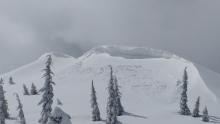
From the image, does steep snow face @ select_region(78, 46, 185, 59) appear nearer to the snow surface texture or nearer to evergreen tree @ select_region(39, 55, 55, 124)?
the snow surface texture

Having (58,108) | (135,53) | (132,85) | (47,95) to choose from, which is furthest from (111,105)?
(135,53)

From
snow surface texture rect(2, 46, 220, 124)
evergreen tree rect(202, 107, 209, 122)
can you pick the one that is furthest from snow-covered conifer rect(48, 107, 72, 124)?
evergreen tree rect(202, 107, 209, 122)

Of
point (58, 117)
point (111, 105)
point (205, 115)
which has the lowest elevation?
point (205, 115)

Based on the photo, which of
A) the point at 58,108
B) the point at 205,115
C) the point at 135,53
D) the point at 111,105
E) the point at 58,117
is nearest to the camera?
the point at 58,108

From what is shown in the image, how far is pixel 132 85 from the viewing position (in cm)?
14175

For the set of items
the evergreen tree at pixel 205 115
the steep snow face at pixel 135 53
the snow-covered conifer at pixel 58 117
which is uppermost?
the steep snow face at pixel 135 53

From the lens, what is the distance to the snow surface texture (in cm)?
10131

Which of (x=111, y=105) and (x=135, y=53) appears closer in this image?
(x=111, y=105)

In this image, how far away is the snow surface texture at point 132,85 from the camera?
101312 millimetres

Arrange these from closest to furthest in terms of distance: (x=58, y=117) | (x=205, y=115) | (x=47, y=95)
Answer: (x=58, y=117) < (x=47, y=95) < (x=205, y=115)

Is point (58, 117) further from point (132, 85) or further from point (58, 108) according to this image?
point (132, 85)

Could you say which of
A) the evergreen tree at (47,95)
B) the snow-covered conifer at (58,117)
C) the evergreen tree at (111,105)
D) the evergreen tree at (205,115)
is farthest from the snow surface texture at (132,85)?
the snow-covered conifer at (58,117)

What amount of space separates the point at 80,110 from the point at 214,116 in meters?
35.6

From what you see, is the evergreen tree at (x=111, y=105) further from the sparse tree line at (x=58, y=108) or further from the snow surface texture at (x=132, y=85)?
the snow surface texture at (x=132, y=85)
